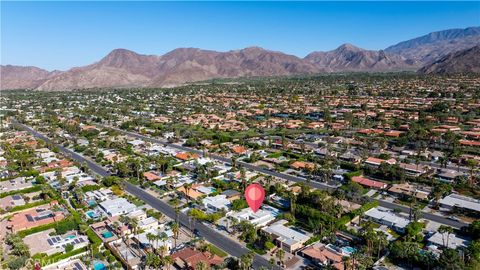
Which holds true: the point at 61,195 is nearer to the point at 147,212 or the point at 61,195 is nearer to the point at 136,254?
the point at 147,212

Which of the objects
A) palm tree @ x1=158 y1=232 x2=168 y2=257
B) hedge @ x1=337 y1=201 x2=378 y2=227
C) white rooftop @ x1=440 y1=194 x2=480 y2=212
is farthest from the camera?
white rooftop @ x1=440 y1=194 x2=480 y2=212

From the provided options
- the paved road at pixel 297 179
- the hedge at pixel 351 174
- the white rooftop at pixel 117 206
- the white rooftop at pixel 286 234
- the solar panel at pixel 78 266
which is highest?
the hedge at pixel 351 174

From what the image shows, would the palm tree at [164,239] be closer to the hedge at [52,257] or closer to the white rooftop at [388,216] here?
the hedge at [52,257]

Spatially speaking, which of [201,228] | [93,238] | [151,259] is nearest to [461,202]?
[201,228]

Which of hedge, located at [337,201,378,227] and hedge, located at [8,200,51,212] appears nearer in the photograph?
hedge, located at [337,201,378,227]

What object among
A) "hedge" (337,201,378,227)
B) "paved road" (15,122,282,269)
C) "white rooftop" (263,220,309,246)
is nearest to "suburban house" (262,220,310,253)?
"white rooftop" (263,220,309,246)

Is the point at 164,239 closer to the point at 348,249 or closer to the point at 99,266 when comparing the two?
the point at 99,266

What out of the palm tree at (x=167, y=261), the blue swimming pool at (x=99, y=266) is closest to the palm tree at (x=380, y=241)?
the palm tree at (x=167, y=261)

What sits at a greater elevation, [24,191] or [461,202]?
[461,202]

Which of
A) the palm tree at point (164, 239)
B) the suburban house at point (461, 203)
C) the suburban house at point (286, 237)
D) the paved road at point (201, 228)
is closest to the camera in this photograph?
the paved road at point (201, 228)

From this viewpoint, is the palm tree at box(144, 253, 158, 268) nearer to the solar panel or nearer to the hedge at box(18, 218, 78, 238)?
the solar panel

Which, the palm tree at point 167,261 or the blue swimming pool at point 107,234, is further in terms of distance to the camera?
the blue swimming pool at point 107,234
